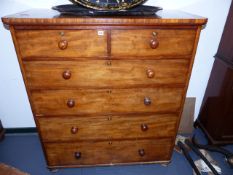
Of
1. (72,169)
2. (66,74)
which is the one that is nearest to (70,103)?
(66,74)

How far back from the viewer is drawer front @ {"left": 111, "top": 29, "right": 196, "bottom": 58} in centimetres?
112

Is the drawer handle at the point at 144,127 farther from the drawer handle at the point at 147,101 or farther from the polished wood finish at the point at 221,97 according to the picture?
the polished wood finish at the point at 221,97

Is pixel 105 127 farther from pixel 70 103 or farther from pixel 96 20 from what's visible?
pixel 96 20

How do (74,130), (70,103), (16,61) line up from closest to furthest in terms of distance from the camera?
(70,103)
(74,130)
(16,61)

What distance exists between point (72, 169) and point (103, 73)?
3.52 ft

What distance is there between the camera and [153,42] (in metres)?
1.13

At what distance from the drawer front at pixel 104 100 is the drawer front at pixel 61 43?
274 mm

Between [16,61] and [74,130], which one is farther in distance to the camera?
[16,61]

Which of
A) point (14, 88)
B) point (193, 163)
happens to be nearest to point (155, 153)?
point (193, 163)

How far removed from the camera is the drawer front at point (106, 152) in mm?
1552

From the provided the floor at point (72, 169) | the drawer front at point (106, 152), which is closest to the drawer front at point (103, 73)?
the drawer front at point (106, 152)

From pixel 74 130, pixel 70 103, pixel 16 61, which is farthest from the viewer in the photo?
pixel 16 61

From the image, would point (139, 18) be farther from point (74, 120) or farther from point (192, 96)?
point (192, 96)

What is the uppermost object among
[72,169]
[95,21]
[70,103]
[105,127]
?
[95,21]
